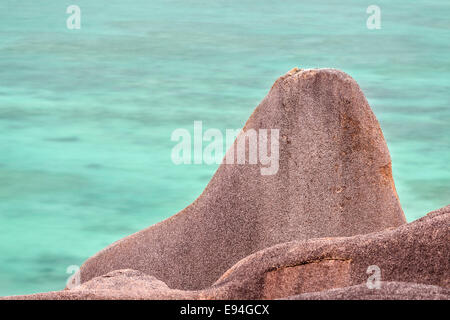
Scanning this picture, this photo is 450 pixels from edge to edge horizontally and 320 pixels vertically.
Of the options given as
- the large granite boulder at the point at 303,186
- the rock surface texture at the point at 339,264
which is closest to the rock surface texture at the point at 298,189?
the large granite boulder at the point at 303,186

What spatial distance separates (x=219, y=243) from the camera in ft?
15.8

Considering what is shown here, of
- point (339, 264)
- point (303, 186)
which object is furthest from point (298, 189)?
point (339, 264)

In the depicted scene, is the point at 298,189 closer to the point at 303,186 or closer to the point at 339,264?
the point at 303,186

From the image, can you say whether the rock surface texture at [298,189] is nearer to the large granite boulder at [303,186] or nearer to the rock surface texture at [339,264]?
the large granite boulder at [303,186]

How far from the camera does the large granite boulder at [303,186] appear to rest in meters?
4.82

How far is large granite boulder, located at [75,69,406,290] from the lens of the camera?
4824 millimetres

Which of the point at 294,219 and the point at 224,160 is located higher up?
the point at 224,160

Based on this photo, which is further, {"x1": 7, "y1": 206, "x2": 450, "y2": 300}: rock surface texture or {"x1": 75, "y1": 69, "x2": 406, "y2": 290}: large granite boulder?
{"x1": 75, "y1": 69, "x2": 406, "y2": 290}: large granite boulder

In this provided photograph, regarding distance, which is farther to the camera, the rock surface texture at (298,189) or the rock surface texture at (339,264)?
the rock surface texture at (298,189)

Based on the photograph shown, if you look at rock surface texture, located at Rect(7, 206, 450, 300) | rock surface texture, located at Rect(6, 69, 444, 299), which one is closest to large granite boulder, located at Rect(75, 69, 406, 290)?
rock surface texture, located at Rect(6, 69, 444, 299)

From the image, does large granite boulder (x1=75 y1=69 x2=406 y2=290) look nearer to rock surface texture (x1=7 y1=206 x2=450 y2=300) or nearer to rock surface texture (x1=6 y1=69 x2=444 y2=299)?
rock surface texture (x1=6 y1=69 x2=444 y2=299)

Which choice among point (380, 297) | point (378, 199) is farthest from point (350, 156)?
point (380, 297)
